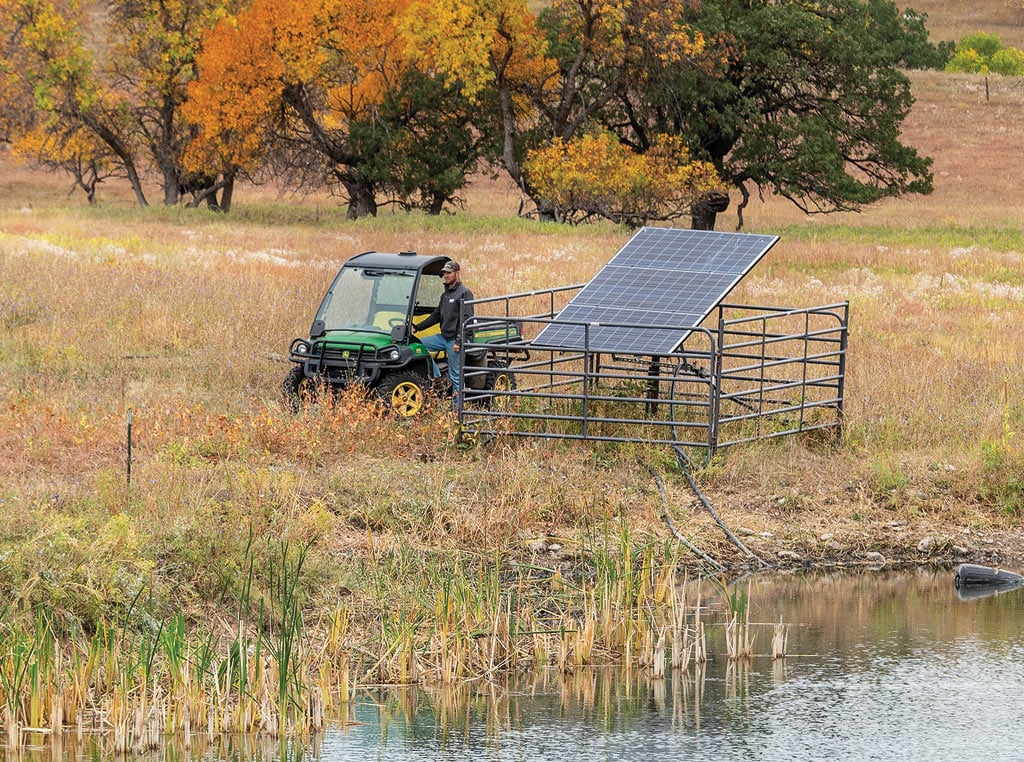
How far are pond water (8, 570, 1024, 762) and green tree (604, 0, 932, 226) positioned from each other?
35.0 meters

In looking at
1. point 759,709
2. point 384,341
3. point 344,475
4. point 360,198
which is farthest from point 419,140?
point 759,709

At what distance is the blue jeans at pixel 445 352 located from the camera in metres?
15.2

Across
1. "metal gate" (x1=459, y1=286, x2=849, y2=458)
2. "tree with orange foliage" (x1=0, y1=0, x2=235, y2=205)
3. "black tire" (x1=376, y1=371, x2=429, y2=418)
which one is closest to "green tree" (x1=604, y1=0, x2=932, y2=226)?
"tree with orange foliage" (x1=0, y1=0, x2=235, y2=205)

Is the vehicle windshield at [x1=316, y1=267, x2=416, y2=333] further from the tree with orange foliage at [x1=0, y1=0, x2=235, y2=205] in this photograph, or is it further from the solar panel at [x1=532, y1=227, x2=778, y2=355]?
the tree with orange foliage at [x1=0, y1=0, x2=235, y2=205]

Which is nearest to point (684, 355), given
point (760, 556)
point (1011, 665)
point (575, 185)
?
point (760, 556)

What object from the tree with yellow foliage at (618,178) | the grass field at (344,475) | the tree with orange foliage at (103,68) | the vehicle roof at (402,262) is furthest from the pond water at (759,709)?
the tree with orange foliage at (103,68)

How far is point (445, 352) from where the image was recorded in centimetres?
1620

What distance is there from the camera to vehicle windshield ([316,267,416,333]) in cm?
1634

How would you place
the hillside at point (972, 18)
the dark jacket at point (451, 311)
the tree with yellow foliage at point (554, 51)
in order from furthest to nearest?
the hillside at point (972, 18), the tree with yellow foliage at point (554, 51), the dark jacket at point (451, 311)

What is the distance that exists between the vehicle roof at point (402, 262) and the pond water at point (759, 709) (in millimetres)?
6799

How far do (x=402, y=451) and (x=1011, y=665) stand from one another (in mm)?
6477

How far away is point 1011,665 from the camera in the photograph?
10.1 meters

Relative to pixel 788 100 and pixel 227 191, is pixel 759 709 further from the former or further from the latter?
pixel 227 191

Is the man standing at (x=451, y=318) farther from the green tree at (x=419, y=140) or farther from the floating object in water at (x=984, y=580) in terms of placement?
the green tree at (x=419, y=140)
